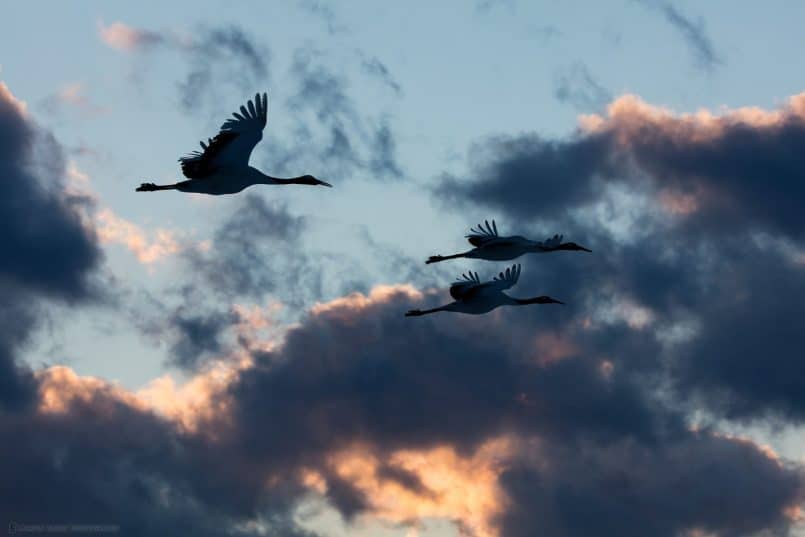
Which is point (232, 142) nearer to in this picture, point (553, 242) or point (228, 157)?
point (228, 157)

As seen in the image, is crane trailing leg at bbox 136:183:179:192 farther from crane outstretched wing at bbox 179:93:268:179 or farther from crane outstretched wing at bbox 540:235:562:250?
crane outstretched wing at bbox 540:235:562:250

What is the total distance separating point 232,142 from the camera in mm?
74625

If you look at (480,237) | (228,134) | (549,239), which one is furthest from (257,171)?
(549,239)

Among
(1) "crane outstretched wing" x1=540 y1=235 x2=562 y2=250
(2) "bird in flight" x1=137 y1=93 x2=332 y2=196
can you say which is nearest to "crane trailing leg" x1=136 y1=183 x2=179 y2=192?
(2) "bird in flight" x1=137 y1=93 x2=332 y2=196

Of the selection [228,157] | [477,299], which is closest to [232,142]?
[228,157]

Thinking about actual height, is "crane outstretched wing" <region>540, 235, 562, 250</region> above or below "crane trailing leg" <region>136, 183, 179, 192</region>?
above

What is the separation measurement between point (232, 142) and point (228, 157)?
2.53ft

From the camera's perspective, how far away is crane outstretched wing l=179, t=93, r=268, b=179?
244 ft

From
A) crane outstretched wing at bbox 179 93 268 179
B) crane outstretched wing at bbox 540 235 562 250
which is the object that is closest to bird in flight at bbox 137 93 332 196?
crane outstretched wing at bbox 179 93 268 179

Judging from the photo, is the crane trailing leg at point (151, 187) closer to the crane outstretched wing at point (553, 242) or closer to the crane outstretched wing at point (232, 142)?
the crane outstretched wing at point (232, 142)

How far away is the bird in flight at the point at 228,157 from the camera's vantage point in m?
74.4

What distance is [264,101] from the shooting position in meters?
75.0

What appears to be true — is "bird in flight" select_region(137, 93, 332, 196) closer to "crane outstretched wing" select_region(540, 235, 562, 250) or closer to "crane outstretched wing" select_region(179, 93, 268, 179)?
"crane outstretched wing" select_region(179, 93, 268, 179)

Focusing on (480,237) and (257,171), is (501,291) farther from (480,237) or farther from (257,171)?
(257,171)
